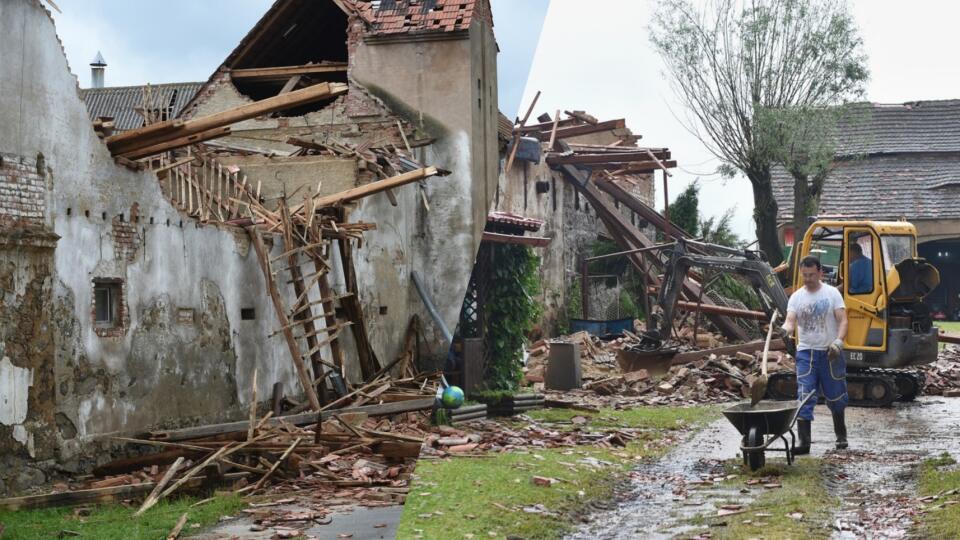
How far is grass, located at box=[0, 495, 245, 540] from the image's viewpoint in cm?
998

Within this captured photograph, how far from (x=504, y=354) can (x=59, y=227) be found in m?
11.1

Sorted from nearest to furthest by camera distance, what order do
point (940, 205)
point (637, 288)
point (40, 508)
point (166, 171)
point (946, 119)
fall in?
point (40, 508), point (166, 171), point (637, 288), point (940, 205), point (946, 119)

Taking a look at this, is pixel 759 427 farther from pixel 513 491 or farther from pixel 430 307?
pixel 430 307

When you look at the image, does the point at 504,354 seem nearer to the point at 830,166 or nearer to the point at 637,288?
the point at 637,288

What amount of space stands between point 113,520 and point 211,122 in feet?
13.9

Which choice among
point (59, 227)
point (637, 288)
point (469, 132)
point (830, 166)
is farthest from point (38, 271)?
point (830, 166)

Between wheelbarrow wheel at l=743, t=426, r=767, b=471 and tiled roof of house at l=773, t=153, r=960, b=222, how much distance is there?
30.2 metres

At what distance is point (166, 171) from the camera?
16047 millimetres

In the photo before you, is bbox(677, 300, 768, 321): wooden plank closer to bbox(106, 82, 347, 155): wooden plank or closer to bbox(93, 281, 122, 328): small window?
bbox(106, 82, 347, 155): wooden plank

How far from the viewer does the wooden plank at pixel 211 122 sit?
40.6 ft

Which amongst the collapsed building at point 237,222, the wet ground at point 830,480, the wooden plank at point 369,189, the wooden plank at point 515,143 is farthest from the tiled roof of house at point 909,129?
→ the wooden plank at point 369,189

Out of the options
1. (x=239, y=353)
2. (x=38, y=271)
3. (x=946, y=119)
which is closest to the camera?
(x=38, y=271)

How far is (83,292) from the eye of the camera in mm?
12359

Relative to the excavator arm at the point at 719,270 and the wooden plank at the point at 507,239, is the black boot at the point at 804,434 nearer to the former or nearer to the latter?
the wooden plank at the point at 507,239
